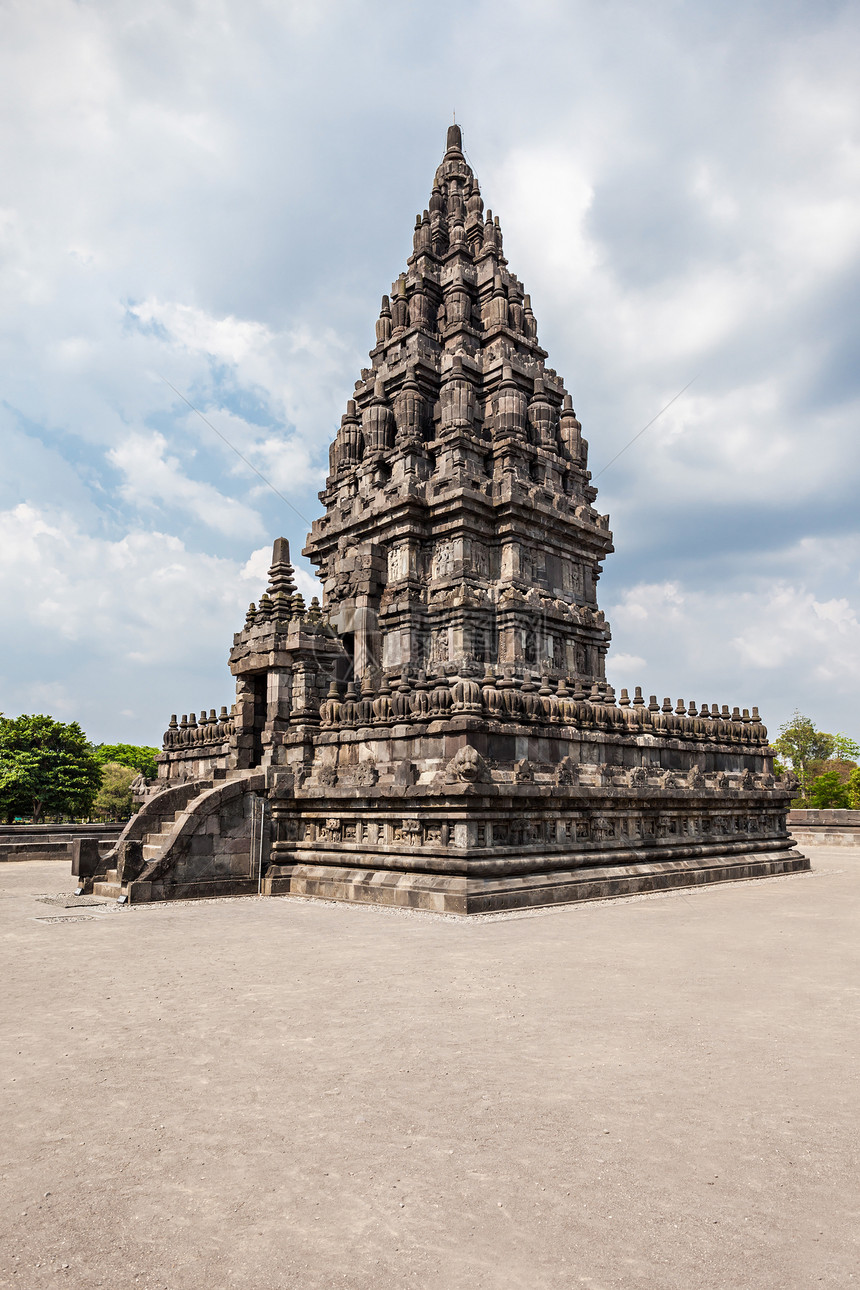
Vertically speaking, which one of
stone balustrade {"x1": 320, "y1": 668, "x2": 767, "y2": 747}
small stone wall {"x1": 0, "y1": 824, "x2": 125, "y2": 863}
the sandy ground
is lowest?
the sandy ground

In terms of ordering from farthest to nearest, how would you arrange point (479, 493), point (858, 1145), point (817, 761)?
1. point (817, 761)
2. point (479, 493)
3. point (858, 1145)

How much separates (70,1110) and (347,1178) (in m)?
1.91

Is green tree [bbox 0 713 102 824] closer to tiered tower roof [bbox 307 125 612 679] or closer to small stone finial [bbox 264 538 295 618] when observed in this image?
tiered tower roof [bbox 307 125 612 679]

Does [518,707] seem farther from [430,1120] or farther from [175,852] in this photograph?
[430,1120]

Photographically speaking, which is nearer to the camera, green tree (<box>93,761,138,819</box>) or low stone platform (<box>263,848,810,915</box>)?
low stone platform (<box>263,848,810,915</box>)

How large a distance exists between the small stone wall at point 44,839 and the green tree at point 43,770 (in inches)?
586

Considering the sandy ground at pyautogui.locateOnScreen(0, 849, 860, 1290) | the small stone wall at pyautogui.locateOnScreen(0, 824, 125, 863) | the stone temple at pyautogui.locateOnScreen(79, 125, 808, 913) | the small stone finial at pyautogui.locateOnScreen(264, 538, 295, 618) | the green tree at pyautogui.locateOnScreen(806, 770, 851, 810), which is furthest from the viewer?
the green tree at pyautogui.locateOnScreen(806, 770, 851, 810)

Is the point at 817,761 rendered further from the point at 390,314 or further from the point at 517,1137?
the point at 517,1137

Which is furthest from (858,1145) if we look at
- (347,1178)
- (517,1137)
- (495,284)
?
(495,284)

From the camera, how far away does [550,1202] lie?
3.58 metres

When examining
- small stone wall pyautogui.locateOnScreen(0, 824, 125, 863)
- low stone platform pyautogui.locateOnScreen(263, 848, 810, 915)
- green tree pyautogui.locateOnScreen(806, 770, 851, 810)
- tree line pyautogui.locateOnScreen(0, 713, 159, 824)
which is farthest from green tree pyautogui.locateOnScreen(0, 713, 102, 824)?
green tree pyautogui.locateOnScreen(806, 770, 851, 810)

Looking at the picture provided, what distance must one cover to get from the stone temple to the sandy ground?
5.63 meters

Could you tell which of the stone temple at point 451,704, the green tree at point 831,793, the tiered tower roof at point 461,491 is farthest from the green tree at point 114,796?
the green tree at point 831,793

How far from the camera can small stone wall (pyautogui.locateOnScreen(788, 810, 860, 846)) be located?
34.4m
